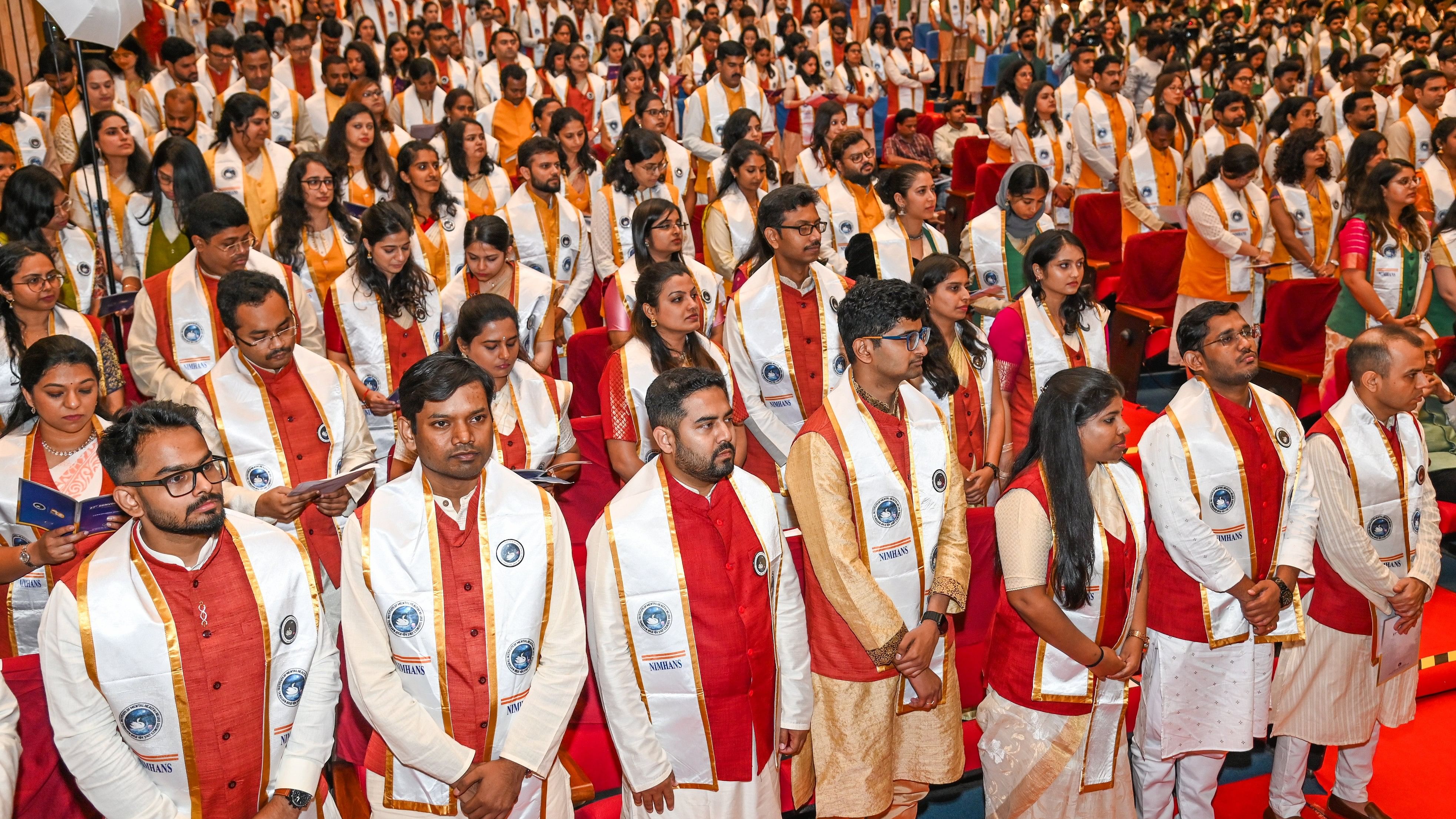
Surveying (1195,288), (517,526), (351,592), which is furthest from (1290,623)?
(1195,288)

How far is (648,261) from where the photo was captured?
470 cm

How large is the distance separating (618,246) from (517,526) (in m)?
3.86

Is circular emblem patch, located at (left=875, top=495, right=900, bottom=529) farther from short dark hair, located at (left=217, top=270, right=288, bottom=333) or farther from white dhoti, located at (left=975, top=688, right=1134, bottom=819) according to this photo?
short dark hair, located at (left=217, top=270, right=288, bottom=333)

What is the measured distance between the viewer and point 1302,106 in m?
8.39

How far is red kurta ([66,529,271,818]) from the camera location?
93.6 inches

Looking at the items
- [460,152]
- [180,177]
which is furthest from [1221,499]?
[460,152]

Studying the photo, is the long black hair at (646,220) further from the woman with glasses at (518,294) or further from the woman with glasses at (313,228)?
the woman with glasses at (313,228)

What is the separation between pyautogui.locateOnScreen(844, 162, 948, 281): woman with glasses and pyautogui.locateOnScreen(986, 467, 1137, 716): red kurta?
8.23 ft

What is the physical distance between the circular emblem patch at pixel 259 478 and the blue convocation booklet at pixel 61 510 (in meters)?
0.92

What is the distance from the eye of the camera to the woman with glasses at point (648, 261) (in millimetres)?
4625

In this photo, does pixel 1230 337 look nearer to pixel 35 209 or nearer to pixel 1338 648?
pixel 1338 648

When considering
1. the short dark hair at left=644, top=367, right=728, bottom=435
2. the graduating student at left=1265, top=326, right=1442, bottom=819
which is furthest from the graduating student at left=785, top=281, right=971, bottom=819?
the graduating student at left=1265, top=326, right=1442, bottom=819

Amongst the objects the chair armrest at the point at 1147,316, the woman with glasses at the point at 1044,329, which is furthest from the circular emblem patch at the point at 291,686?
the chair armrest at the point at 1147,316

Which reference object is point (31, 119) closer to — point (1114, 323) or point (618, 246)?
point (618, 246)
